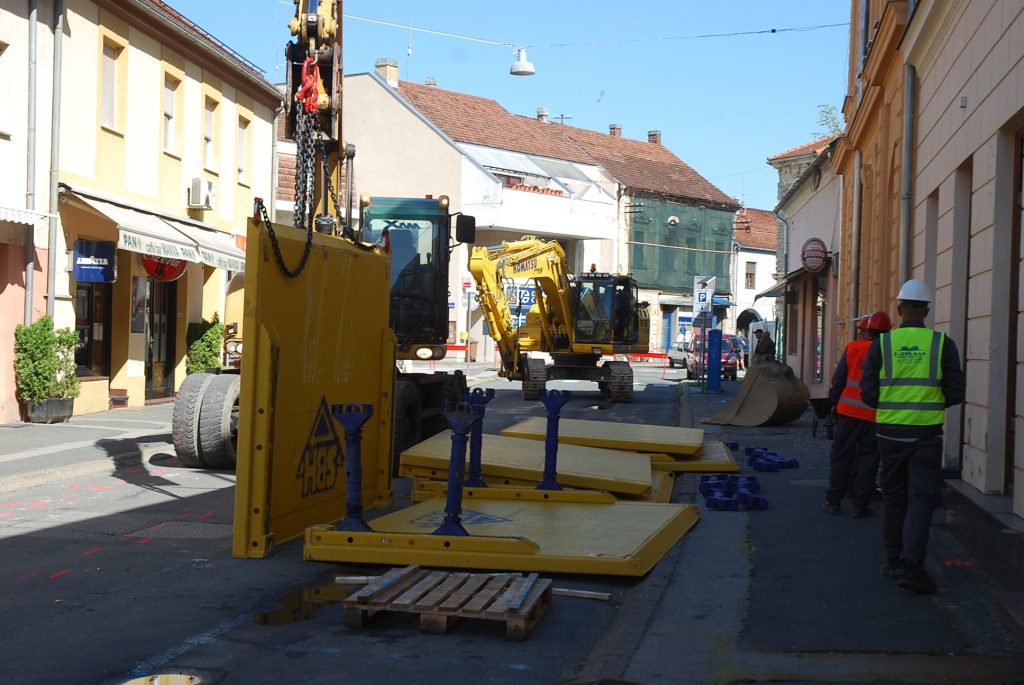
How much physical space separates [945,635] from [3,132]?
1453cm

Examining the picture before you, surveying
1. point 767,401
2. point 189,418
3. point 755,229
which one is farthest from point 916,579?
point 755,229

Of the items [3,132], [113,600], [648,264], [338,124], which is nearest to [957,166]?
[338,124]

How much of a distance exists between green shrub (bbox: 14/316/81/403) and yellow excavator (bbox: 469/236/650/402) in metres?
9.42

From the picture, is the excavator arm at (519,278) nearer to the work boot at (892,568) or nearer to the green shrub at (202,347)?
the green shrub at (202,347)

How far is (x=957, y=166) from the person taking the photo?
10688 mm

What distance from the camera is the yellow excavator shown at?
84.0 ft

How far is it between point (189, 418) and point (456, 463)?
582 cm

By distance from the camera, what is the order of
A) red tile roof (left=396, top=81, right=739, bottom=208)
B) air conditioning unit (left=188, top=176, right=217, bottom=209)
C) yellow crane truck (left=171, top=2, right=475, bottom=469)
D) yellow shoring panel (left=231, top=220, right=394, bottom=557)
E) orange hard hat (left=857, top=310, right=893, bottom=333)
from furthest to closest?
red tile roof (left=396, top=81, right=739, bottom=208)
air conditioning unit (left=188, top=176, right=217, bottom=209)
yellow crane truck (left=171, top=2, right=475, bottom=469)
orange hard hat (left=857, top=310, right=893, bottom=333)
yellow shoring panel (left=231, top=220, right=394, bottom=557)

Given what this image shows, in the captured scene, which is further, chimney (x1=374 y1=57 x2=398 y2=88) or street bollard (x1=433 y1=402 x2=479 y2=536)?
chimney (x1=374 y1=57 x2=398 y2=88)

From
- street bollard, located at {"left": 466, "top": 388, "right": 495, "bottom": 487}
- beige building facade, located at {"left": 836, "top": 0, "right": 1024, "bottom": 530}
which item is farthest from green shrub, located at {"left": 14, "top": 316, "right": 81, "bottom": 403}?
beige building facade, located at {"left": 836, "top": 0, "right": 1024, "bottom": 530}

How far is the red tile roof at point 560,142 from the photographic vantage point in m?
53.5

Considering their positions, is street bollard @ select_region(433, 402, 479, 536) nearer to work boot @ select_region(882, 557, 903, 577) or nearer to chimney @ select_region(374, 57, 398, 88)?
work boot @ select_region(882, 557, 903, 577)

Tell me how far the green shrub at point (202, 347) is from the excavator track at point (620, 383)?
8298 millimetres

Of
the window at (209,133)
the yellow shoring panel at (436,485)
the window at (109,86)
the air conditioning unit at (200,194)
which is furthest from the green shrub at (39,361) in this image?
the yellow shoring panel at (436,485)
